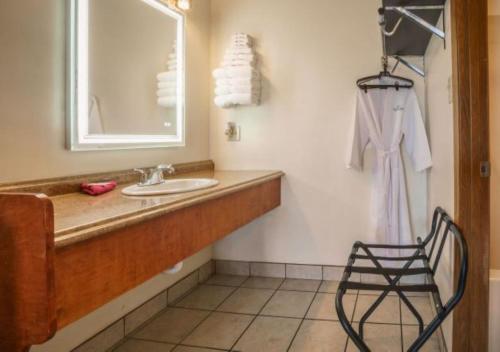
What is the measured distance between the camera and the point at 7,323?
960mm

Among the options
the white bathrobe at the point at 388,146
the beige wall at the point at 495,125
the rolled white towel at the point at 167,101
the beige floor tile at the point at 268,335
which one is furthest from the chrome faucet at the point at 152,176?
the beige wall at the point at 495,125

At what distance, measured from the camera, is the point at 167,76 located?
2539 mm

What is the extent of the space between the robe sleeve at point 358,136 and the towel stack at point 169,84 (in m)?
1.17

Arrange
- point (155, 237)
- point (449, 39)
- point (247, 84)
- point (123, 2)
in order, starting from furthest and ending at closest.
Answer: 1. point (247, 84)
2. point (123, 2)
3. point (449, 39)
4. point (155, 237)

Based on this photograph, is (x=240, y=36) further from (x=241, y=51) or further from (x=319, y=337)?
(x=319, y=337)

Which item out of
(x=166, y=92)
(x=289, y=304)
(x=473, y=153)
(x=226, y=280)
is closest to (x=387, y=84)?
(x=473, y=153)

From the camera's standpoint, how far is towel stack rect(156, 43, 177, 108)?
8.09ft

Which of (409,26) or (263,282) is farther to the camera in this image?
(263,282)

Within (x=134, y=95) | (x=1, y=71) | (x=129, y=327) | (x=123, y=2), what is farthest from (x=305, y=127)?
(x=1, y=71)

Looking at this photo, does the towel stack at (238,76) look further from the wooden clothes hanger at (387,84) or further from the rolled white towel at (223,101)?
the wooden clothes hanger at (387,84)

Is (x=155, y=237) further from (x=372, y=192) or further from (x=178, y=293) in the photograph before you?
(x=372, y=192)

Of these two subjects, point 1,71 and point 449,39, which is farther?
point 449,39

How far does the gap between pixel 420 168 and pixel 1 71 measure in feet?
7.18

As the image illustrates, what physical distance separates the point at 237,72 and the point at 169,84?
19.2 inches
